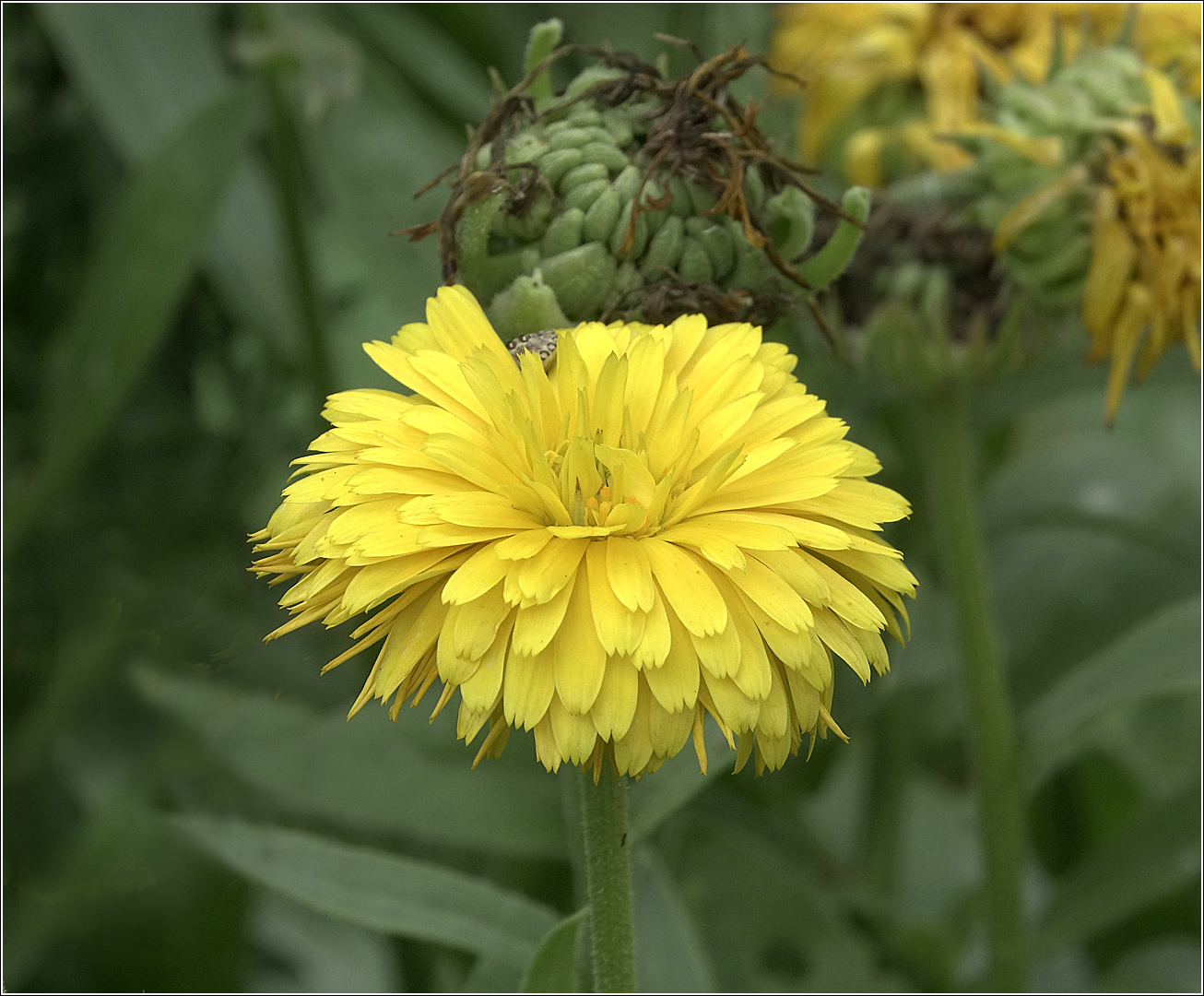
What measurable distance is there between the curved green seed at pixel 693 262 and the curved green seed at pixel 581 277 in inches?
1.2

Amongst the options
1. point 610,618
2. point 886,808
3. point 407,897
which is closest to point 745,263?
point 610,618

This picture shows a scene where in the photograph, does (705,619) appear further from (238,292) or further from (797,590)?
(238,292)

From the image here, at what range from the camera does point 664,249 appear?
54 centimetres

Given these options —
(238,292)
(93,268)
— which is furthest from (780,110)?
(93,268)

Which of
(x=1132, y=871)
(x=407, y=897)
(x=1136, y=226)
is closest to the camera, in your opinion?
(x=407, y=897)

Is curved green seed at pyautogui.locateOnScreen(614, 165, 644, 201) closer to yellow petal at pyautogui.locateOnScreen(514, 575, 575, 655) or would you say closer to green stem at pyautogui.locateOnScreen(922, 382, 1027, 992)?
yellow petal at pyautogui.locateOnScreen(514, 575, 575, 655)

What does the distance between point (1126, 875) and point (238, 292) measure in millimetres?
895

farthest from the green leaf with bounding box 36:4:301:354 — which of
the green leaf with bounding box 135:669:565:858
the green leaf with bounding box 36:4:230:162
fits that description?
the green leaf with bounding box 135:669:565:858

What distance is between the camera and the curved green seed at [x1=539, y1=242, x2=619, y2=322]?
1.76ft

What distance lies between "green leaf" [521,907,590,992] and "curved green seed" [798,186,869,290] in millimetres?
315

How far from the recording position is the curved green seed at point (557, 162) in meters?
0.54

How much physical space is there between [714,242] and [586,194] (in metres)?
0.06

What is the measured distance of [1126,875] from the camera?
87cm

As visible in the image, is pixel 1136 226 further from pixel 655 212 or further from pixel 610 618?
pixel 610 618
